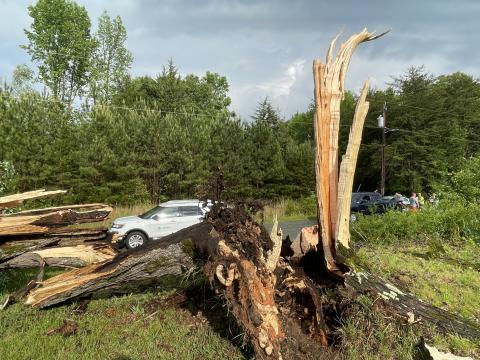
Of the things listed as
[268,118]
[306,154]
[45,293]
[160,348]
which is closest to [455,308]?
[160,348]

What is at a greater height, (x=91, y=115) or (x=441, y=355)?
(x=91, y=115)

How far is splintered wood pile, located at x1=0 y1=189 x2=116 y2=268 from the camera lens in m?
Answer: 5.89

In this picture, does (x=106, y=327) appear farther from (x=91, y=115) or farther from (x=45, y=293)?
(x=91, y=115)

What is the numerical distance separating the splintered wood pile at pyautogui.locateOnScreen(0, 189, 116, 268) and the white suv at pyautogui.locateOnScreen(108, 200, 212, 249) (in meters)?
8.46

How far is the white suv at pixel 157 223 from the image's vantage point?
15.0 m

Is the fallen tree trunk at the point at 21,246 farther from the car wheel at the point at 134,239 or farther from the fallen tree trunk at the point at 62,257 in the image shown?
the car wheel at the point at 134,239

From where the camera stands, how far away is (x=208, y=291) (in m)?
5.42

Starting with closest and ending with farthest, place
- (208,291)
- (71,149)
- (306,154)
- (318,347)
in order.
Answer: (318,347) < (208,291) < (71,149) < (306,154)

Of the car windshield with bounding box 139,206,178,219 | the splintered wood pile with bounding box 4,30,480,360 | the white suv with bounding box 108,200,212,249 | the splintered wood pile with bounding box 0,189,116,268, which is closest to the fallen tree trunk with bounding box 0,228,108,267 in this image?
the splintered wood pile with bounding box 0,189,116,268

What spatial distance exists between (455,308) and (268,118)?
87.6ft

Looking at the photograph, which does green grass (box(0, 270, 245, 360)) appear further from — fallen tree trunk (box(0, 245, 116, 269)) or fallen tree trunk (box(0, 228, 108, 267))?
fallen tree trunk (box(0, 228, 108, 267))

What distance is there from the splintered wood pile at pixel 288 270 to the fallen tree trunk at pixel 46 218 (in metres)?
0.76

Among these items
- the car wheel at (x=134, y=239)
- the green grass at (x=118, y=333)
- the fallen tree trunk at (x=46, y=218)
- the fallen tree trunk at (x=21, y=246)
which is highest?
the fallen tree trunk at (x=46, y=218)

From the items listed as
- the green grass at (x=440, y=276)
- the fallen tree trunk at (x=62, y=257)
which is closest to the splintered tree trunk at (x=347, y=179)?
the green grass at (x=440, y=276)
